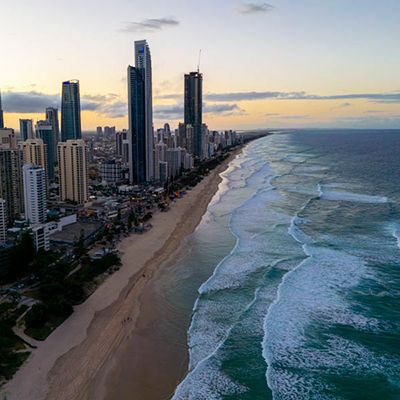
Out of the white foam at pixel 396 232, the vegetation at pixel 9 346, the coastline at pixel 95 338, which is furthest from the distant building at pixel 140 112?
the vegetation at pixel 9 346

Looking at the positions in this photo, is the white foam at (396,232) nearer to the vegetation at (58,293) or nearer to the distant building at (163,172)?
the vegetation at (58,293)

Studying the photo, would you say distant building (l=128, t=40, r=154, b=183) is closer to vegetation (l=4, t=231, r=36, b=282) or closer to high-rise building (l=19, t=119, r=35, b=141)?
high-rise building (l=19, t=119, r=35, b=141)

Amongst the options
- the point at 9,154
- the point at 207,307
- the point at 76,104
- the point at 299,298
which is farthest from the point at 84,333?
the point at 76,104

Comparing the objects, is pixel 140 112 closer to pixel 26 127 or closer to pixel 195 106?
pixel 26 127

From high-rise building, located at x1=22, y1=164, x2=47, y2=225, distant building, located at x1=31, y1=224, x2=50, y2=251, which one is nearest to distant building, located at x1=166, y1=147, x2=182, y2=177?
high-rise building, located at x1=22, y1=164, x2=47, y2=225

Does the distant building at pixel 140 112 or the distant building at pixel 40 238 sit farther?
the distant building at pixel 140 112

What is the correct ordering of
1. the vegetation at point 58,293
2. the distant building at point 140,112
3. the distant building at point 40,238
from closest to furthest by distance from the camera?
the vegetation at point 58,293 < the distant building at point 40,238 < the distant building at point 140,112

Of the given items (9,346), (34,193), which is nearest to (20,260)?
(9,346)
